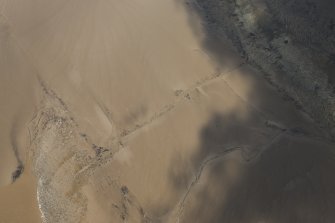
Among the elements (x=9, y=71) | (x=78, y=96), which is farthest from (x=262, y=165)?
(x=9, y=71)

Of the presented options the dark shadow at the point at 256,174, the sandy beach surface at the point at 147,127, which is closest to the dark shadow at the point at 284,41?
the sandy beach surface at the point at 147,127

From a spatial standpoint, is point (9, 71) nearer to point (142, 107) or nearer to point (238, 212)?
point (142, 107)

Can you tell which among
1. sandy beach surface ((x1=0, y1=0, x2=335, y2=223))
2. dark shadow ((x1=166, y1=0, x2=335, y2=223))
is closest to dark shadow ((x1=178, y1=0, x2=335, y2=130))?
sandy beach surface ((x1=0, y1=0, x2=335, y2=223))

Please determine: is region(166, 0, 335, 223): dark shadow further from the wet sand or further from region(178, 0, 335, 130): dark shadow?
the wet sand

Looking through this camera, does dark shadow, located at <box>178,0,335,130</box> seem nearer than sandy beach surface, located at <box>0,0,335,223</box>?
No

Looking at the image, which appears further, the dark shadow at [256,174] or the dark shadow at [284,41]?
the dark shadow at [284,41]

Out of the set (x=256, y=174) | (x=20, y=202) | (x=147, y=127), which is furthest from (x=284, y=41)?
(x=20, y=202)

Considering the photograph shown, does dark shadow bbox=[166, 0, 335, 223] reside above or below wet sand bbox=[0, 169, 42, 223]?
below

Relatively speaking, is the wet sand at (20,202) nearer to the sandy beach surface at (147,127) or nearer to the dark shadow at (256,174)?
the sandy beach surface at (147,127)
